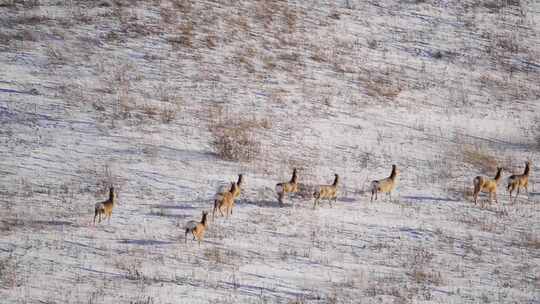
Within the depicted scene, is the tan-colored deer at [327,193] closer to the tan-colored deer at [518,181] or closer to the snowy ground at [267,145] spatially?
the snowy ground at [267,145]

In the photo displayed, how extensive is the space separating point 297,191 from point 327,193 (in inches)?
47.8

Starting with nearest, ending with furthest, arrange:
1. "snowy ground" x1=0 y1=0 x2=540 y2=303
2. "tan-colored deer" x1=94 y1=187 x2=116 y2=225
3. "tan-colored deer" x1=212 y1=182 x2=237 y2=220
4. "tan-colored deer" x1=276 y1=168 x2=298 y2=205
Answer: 1. "snowy ground" x1=0 y1=0 x2=540 y2=303
2. "tan-colored deer" x1=94 y1=187 x2=116 y2=225
3. "tan-colored deer" x1=212 y1=182 x2=237 y2=220
4. "tan-colored deer" x1=276 y1=168 x2=298 y2=205

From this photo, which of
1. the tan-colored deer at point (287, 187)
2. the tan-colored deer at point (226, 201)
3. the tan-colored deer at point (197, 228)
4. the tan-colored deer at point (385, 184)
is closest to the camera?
the tan-colored deer at point (197, 228)

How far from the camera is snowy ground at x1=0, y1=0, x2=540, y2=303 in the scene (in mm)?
20094

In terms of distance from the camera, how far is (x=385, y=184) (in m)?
25.4

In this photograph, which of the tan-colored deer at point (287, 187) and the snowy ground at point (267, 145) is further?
the tan-colored deer at point (287, 187)

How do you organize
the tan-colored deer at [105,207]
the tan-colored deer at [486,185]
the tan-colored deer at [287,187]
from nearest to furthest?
the tan-colored deer at [105,207], the tan-colored deer at [287,187], the tan-colored deer at [486,185]

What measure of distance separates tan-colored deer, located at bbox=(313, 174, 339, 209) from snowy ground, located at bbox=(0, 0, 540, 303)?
338mm

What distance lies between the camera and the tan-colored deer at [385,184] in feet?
82.2

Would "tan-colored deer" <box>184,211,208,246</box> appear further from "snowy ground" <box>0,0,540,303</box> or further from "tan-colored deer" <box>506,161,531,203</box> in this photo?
"tan-colored deer" <box>506,161,531,203</box>

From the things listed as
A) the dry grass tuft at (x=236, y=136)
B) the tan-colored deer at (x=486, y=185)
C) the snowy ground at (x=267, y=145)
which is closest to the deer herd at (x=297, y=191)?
the tan-colored deer at (x=486, y=185)

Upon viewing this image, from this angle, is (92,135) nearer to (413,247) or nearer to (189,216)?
(189,216)

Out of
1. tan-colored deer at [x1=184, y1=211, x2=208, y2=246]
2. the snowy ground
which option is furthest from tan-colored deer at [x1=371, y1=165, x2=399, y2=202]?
tan-colored deer at [x1=184, y1=211, x2=208, y2=246]

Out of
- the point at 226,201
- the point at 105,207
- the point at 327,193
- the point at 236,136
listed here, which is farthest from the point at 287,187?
the point at 105,207
